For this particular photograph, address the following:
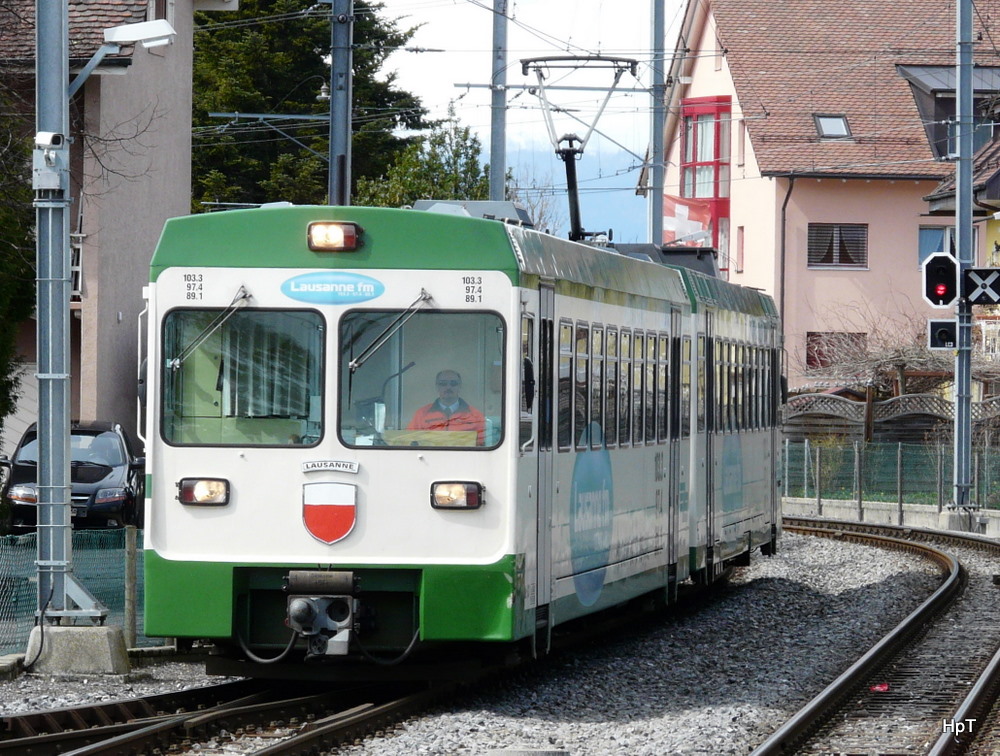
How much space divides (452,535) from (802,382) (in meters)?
37.9

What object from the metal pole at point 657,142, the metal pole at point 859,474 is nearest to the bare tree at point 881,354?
the metal pole at point 859,474

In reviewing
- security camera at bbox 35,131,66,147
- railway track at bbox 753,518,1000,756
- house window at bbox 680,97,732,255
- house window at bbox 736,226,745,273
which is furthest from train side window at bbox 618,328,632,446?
house window at bbox 680,97,732,255

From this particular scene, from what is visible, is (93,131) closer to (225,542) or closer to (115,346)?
(115,346)

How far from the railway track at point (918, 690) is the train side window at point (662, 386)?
7.75ft

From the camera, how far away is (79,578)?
1380 centimetres

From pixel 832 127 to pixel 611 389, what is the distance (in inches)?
1496

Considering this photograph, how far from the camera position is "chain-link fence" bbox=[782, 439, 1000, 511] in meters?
31.8

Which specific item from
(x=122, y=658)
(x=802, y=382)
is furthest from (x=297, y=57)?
(x=122, y=658)

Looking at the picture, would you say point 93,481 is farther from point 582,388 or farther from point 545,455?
point 545,455

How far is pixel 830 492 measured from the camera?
3603 cm

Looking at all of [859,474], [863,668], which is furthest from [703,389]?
[859,474]

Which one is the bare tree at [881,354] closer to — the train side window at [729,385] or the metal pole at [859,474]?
the metal pole at [859,474]

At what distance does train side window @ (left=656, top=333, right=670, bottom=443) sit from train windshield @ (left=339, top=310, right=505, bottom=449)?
420 centimetres

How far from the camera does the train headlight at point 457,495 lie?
11086 mm
